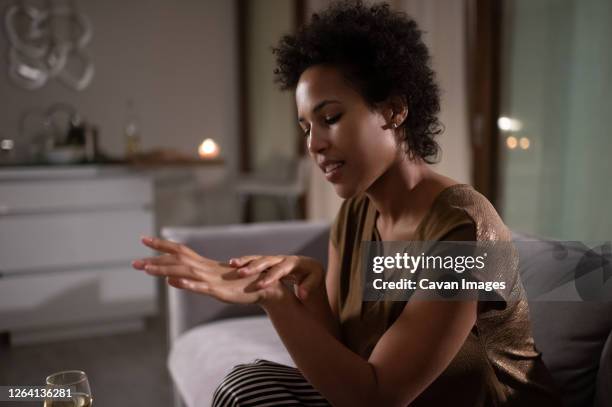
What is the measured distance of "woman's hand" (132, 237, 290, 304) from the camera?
2.20ft

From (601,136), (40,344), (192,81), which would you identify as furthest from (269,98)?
(601,136)

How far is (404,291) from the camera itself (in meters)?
0.87

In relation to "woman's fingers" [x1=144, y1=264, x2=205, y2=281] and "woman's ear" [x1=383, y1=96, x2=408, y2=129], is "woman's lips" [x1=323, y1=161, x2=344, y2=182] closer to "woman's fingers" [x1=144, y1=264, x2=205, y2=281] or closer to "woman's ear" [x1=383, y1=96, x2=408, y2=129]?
"woman's ear" [x1=383, y1=96, x2=408, y2=129]

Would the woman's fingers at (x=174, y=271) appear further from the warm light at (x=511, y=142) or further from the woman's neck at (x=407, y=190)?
the warm light at (x=511, y=142)

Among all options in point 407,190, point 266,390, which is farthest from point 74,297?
point 407,190

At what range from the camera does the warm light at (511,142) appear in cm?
262

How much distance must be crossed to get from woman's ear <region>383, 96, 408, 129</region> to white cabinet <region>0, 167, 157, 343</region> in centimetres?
229

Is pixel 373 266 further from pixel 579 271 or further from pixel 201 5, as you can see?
pixel 201 5

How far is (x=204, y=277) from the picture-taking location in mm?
699

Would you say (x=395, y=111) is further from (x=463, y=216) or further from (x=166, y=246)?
(x=166, y=246)

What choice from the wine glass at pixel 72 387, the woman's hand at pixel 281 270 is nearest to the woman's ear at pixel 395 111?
the woman's hand at pixel 281 270

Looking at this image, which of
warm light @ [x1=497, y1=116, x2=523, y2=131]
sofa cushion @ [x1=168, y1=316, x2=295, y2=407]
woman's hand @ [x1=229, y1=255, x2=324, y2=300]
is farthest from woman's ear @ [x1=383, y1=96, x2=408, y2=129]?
warm light @ [x1=497, y1=116, x2=523, y2=131]

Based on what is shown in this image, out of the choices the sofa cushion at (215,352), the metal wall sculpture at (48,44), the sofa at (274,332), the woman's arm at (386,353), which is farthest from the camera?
the metal wall sculpture at (48,44)

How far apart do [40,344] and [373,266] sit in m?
2.38
